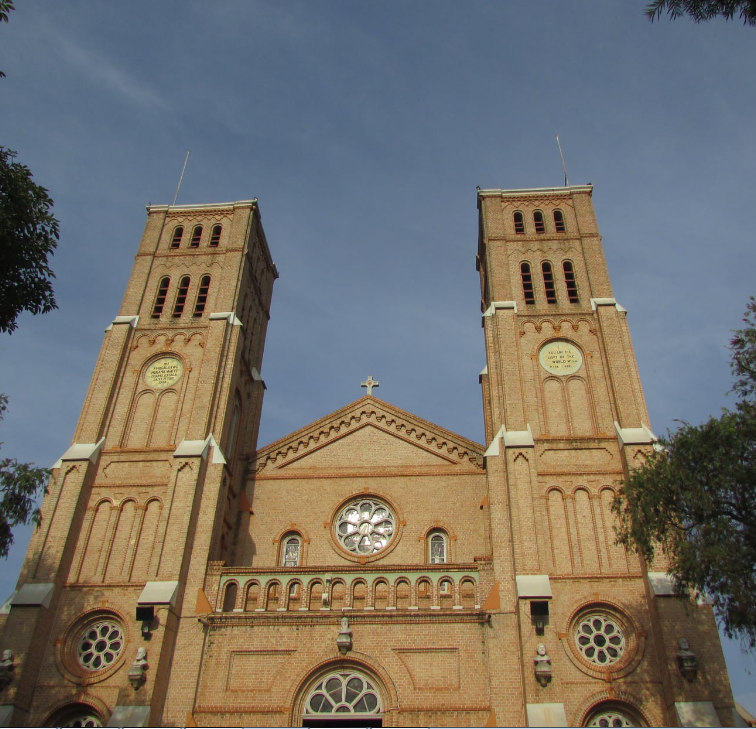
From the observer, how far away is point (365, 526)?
2567cm

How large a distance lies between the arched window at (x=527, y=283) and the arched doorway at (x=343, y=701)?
14967 millimetres

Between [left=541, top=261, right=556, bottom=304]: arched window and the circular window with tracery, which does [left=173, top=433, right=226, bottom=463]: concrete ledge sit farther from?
[left=541, top=261, right=556, bottom=304]: arched window

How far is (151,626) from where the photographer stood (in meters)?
20.8

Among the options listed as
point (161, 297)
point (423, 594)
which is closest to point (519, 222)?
point (161, 297)

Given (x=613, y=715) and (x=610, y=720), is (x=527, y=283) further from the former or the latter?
(x=610, y=720)

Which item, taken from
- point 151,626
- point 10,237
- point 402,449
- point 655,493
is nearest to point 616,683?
point 655,493

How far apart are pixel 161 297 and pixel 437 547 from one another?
48.1ft

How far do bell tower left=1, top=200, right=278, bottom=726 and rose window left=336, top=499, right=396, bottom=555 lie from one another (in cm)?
356

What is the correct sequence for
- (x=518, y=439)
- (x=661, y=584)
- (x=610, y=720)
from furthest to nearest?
(x=518, y=439)
(x=661, y=584)
(x=610, y=720)

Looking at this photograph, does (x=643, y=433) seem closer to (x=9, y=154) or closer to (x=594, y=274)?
(x=594, y=274)

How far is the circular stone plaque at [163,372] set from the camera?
2744cm

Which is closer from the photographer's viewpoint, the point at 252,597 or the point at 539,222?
the point at 252,597

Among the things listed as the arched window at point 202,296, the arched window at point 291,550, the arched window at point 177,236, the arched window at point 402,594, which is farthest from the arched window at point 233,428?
the arched window at point 402,594

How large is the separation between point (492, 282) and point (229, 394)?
34.9ft
